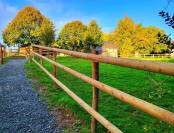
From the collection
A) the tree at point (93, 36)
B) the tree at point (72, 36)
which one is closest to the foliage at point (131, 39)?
the tree at point (93, 36)

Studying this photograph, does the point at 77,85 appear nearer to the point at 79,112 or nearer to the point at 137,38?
the point at 79,112

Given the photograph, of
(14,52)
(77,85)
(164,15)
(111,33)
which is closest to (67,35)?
(111,33)

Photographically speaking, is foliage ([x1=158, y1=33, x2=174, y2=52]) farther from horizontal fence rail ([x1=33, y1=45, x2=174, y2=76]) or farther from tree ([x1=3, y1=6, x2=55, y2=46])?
tree ([x1=3, y1=6, x2=55, y2=46])

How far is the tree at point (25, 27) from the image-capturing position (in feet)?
213

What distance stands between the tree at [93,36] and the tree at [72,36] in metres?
1.27

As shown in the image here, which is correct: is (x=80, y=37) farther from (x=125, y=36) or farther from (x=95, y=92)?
(x=95, y=92)

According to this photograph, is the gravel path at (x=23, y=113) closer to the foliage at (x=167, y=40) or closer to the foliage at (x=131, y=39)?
the foliage at (x=167, y=40)

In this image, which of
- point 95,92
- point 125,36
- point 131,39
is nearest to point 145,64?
point 95,92

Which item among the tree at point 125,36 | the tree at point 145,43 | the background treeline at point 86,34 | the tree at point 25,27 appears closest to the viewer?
the tree at point 25,27

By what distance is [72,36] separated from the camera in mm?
79438

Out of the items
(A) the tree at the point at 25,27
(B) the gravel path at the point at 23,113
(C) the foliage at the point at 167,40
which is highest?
(A) the tree at the point at 25,27

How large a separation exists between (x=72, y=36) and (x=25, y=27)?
15.3 metres

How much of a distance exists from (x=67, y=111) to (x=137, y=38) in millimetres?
74596

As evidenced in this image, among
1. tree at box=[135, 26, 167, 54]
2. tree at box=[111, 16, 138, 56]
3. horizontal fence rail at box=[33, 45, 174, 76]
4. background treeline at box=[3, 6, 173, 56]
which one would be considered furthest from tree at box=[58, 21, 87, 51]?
horizontal fence rail at box=[33, 45, 174, 76]
